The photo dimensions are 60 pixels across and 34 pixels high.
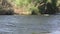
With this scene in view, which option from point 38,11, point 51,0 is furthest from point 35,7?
point 51,0

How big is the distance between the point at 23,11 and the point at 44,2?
4415 mm

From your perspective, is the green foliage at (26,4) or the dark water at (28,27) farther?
the green foliage at (26,4)

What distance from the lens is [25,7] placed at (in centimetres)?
4312

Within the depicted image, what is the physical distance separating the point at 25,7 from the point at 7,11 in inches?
144

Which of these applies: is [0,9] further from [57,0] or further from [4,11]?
[57,0]

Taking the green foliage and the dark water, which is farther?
the green foliage

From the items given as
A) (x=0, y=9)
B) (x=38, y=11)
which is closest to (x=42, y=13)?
(x=38, y=11)

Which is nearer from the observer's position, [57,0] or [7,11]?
[7,11]

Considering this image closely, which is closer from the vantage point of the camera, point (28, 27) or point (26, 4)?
point (28, 27)

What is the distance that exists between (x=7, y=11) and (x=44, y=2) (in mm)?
7470

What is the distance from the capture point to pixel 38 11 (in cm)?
4228

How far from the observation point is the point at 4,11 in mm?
41562

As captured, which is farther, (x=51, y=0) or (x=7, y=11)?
(x=51, y=0)

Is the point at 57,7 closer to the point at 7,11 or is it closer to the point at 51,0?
the point at 51,0
